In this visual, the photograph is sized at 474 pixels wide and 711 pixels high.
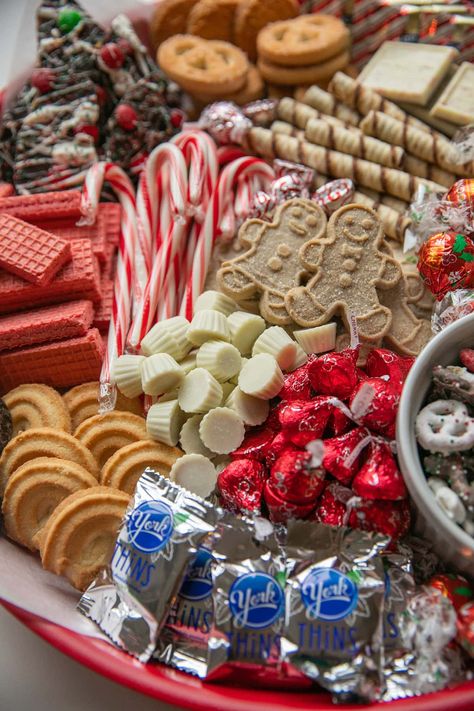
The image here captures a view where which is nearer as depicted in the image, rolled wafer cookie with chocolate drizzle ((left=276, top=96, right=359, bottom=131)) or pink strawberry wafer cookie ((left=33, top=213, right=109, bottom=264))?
pink strawberry wafer cookie ((left=33, top=213, right=109, bottom=264))

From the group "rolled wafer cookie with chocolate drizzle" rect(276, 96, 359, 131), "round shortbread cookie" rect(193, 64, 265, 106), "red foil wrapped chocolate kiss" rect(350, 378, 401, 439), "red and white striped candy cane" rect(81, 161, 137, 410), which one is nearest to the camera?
"red foil wrapped chocolate kiss" rect(350, 378, 401, 439)

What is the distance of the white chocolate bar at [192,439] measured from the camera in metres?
1.69

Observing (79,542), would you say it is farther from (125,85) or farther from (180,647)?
(125,85)

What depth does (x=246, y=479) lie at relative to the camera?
155cm

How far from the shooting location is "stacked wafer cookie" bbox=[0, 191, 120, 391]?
1.86m

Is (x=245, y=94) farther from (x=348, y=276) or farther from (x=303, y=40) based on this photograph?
(x=348, y=276)

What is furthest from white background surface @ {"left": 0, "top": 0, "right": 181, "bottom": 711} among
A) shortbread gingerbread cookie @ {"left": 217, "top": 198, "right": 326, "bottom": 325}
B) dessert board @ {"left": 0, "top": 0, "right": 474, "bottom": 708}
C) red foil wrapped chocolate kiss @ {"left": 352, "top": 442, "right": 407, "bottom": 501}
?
shortbread gingerbread cookie @ {"left": 217, "top": 198, "right": 326, "bottom": 325}

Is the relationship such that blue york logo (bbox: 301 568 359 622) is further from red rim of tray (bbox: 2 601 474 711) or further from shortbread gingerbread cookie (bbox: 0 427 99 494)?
shortbread gingerbread cookie (bbox: 0 427 99 494)

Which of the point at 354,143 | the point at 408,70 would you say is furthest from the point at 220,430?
the point at 408,70

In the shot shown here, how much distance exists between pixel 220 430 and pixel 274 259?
0.56 meters

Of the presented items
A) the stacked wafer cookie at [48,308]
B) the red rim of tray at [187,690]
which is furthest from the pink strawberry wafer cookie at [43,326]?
the red rim of tray at [187,690]

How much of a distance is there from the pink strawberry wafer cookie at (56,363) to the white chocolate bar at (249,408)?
46 cm

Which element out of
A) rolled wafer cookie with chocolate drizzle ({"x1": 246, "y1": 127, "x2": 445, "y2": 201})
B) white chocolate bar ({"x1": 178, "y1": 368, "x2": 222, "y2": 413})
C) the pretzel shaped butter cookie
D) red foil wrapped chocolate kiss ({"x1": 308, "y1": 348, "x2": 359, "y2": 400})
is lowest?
white chocolate bar ({"x1": 178, "y1": 368, "x2": 222, "y2": 413})

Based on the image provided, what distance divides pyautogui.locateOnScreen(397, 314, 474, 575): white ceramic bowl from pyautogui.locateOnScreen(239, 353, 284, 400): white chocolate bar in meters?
0.37
